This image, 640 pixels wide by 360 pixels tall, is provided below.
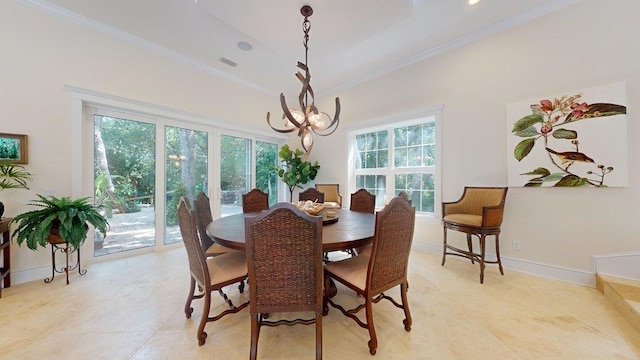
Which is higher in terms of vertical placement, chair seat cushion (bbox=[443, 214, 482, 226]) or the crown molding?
the crown molding

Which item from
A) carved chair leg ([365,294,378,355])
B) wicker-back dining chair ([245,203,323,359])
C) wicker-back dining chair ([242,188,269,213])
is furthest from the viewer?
wicker-back dining chair ([242,188,269,213])

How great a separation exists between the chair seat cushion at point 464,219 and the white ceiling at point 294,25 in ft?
8.22

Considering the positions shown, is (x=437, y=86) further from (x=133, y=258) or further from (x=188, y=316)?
(x=133, y=258)

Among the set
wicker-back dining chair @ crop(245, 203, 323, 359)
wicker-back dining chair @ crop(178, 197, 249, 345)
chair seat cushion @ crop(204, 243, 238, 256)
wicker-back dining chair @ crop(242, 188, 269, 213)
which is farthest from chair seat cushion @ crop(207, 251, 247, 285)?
wicker-back dining chair @ crop(242, 188, 269, 213)

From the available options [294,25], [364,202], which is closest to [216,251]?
[364,202]

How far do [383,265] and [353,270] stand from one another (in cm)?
28

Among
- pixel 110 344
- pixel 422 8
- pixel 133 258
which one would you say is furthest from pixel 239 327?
pixel 422 8

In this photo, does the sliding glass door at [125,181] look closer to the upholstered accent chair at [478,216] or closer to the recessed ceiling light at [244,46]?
the recessed ceiling light at [244,46]

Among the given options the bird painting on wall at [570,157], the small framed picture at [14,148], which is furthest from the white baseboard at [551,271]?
the small framed picture at [14,148]

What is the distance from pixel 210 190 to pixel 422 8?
426 centimetres

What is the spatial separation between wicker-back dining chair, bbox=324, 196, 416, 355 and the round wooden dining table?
0.47 feet

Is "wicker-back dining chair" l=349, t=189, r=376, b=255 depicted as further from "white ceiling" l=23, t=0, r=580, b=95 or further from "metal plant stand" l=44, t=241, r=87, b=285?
"metal plant stand" l=44, t=241, r=87, b=285

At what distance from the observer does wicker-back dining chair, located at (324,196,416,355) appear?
4.85 ft

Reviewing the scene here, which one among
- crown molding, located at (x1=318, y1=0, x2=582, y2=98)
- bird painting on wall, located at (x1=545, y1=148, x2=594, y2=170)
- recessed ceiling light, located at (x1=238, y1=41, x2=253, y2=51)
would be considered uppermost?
recessed ceiling light, located at (x1=238, y1=41, x2=253, y2=51)
